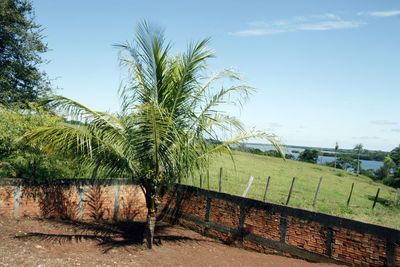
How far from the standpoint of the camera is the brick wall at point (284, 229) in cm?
693

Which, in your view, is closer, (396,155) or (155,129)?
(155,129)

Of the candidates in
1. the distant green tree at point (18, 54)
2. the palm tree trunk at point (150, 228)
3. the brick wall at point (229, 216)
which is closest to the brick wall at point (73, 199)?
the brick wall at point (229, 216)

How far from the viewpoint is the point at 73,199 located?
10.2 m

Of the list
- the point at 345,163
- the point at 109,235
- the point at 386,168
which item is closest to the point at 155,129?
the point at 109,235

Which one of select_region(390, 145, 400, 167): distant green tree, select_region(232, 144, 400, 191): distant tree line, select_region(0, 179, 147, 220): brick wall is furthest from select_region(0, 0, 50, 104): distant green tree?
select_region(390, 145, 400, 167): distant green tree

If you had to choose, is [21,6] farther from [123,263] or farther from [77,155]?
[123,263]

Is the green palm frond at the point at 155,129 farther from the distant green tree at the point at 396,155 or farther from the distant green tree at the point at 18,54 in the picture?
the distant green tree at the point at 396,155

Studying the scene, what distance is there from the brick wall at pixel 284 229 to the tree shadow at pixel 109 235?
100 cm

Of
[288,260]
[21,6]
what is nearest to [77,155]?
[288,260]

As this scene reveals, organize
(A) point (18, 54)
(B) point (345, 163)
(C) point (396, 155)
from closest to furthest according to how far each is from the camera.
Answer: (A) point (18, 54)
(C) point (396, 155)
(B) point (345, 163)

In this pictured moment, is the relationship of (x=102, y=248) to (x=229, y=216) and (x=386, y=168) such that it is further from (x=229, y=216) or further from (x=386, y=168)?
(x=386, y=168)

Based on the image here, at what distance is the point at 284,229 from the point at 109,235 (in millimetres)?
5404

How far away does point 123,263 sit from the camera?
23.7 ft

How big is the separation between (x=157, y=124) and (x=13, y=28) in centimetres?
1522
